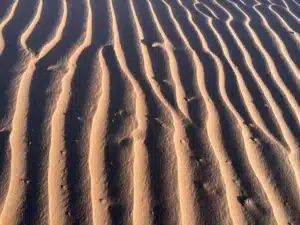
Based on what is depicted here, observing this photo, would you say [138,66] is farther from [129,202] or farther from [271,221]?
[271,221]

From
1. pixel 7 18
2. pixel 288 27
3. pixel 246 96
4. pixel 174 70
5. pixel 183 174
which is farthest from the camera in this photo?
pixel 288 27

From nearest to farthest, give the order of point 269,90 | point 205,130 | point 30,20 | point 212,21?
point 205,130 < point 269,90 < point 30,20 < point 212,21

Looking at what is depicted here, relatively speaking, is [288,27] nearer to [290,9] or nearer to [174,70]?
[290,9]

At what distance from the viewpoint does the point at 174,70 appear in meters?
3.73

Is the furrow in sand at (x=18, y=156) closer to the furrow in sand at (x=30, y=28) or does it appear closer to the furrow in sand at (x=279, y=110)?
the furrow in sand at (x=30, y=28)

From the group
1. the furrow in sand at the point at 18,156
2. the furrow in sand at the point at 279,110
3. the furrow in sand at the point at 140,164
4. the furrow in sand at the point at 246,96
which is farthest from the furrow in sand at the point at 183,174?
the furrow in sand at the point at 18,156

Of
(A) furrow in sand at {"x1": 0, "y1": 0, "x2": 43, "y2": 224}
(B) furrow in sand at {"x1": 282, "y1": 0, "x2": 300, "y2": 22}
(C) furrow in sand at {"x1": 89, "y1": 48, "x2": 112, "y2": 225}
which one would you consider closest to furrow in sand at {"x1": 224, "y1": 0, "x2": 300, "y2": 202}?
(B) furrow in sand at {"x1": 282, "y1": 0, "x2": 300, "y2": 22}

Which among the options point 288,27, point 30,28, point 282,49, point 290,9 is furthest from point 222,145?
point 290,9

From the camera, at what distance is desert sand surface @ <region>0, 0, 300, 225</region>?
94.7 inches

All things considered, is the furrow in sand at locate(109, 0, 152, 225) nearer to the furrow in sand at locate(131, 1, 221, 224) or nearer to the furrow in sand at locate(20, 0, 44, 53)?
the furrow in sand at locate(131, 1, 221, 224)

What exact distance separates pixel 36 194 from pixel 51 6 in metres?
2.97

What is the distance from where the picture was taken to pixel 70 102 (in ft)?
10.4

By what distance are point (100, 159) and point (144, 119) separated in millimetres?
514

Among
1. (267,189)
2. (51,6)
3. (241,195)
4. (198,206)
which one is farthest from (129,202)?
(51,6)
